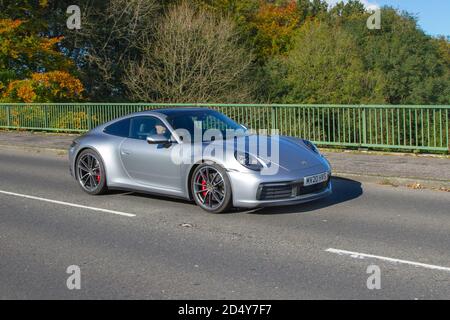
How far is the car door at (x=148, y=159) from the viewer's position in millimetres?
8594

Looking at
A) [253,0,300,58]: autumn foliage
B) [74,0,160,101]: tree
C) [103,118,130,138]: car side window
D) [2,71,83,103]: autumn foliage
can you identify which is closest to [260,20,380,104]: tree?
[253,0,300,58]: autumn foliage

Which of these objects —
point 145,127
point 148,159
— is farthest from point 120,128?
point 148,159

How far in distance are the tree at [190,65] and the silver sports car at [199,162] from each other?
25.0 m

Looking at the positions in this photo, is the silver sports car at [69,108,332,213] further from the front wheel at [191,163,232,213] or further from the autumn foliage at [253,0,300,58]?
the autumn foliage at [253,0,300,58]

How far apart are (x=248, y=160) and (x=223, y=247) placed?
171cm

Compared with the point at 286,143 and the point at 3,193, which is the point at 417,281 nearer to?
the point at 286,143

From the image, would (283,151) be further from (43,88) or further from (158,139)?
(43,88)

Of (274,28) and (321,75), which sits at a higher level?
(274,28)

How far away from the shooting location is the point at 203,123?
902 cm

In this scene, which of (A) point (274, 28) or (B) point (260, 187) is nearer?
(B) point (260, 187)

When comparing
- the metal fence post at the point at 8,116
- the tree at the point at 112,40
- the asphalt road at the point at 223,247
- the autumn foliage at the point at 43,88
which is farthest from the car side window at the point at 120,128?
the tree at the point at 112,40

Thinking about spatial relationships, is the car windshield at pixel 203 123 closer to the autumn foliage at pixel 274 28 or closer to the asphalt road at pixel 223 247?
the asphalt road at pixel 223 247

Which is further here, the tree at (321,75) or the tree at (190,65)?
the tree at (321,75)

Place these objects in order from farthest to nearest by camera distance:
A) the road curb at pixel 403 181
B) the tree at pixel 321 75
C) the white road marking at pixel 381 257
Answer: the tree at pixel 321 75, the road curb at pixel 403 181, the white road marking at pixel 381 257
